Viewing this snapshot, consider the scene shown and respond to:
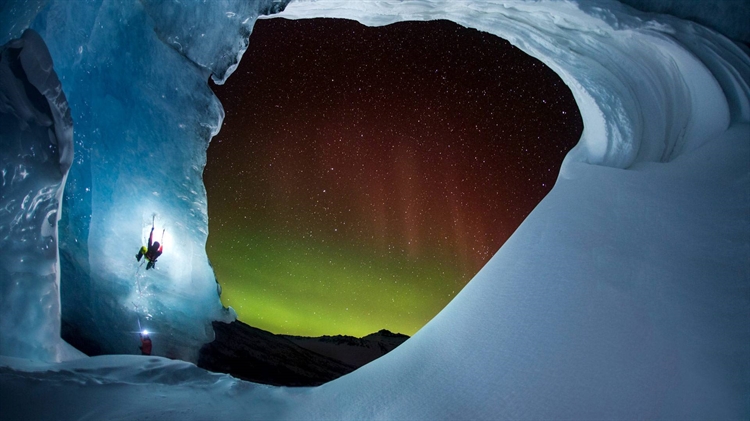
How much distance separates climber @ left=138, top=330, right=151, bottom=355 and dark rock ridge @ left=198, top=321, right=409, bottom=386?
1.49m

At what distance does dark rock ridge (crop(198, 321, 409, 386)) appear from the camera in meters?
10.8

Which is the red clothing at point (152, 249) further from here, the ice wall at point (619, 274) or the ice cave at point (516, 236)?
the ice wall at point (619, 274)

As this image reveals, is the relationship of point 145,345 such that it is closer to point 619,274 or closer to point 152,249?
point 152,249

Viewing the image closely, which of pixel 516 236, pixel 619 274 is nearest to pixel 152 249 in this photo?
pixel 516 236

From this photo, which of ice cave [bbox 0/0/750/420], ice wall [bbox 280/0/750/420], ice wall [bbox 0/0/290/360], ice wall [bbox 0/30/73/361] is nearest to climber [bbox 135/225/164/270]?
ice wall [bbox 0/0/290/360]

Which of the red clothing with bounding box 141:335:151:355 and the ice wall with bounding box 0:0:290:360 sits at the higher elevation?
the ice wall with bounding box 0:0:290:360

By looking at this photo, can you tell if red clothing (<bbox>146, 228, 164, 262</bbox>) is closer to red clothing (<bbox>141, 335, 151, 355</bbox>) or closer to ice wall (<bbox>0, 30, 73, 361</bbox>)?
red clothing (<bbox>141, 335, 151, 355</bbox>)

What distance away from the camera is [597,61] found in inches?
169

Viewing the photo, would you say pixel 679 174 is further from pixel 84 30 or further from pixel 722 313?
pixel 84 30

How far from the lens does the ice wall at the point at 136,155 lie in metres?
6.25

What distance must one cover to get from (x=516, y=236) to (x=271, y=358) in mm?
10646

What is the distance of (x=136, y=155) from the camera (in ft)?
24.1

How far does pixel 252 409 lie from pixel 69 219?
16.6 ft

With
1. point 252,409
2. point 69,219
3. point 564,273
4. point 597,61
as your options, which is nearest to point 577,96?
point 597,61
